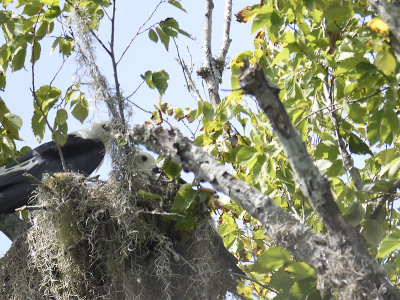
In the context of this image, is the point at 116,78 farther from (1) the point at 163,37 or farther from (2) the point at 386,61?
(2) the point at 386,61

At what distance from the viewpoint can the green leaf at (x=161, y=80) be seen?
164 inches

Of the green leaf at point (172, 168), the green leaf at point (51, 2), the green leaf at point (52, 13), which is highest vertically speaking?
the green leaf at point (51, 2)

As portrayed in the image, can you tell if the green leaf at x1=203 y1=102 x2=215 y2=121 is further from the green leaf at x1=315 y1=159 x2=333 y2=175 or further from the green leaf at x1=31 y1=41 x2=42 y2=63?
the green leaf at x1=31 y1=41 x2=42 y2=63

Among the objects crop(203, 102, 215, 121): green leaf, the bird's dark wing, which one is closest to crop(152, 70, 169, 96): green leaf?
crop(203, 102, 215, 121): green leaf

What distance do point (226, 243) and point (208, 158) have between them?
5.12 ft

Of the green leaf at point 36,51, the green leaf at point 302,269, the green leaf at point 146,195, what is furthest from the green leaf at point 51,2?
the green leaf at point 302,269

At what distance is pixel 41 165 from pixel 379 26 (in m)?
3.30

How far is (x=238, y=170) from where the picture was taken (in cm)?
498

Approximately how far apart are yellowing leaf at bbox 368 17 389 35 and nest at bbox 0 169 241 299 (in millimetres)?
1536

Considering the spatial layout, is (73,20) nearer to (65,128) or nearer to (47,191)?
(65,128)

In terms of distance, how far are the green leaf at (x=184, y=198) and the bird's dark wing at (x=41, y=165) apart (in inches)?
57.7

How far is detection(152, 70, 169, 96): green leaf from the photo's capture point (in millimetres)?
4156

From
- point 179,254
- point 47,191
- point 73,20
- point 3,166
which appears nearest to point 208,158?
point 179,254

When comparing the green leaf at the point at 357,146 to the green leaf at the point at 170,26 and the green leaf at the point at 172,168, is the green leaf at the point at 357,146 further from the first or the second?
the green leaf at the point at 170,26
